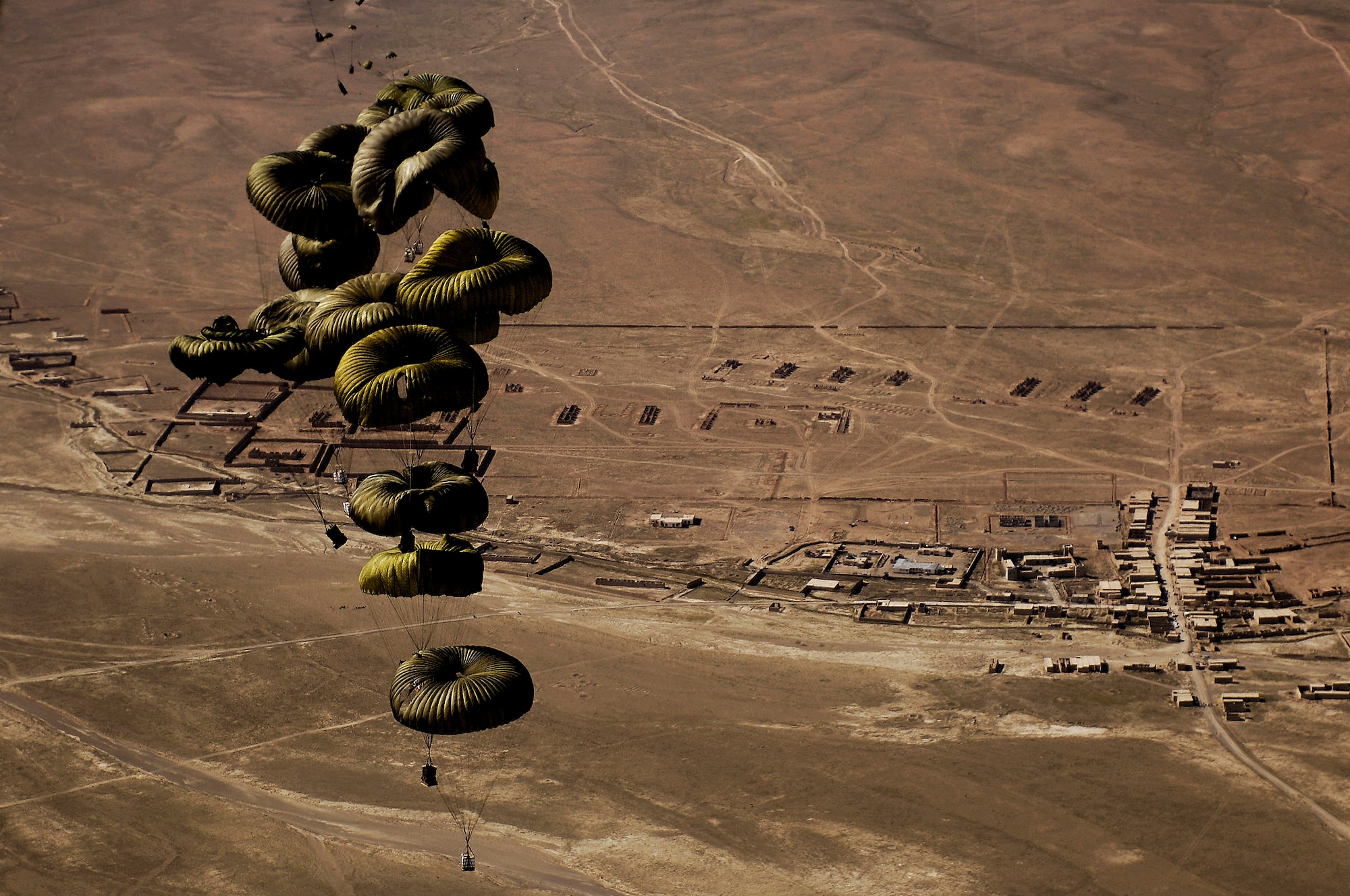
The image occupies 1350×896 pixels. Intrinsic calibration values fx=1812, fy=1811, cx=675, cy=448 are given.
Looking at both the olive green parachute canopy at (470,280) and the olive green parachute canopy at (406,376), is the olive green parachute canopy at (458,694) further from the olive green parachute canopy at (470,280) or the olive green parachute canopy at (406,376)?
the olive green parachute canopy at (470,280)

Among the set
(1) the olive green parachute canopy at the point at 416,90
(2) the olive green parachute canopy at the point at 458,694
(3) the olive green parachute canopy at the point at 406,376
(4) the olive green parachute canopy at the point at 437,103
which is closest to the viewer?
(3) the olive green parachute canopy at the point at 406,376

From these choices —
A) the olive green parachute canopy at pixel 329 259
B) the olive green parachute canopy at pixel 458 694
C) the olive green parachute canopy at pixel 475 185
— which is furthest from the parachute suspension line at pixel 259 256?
the olive green parachute canopy at pixel 458 694

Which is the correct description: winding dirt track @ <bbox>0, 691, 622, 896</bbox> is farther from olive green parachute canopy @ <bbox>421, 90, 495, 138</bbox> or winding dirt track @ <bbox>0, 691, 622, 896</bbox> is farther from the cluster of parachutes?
olive green parachute canopy @ <bbox>421, 90, 495, 138</bbox>

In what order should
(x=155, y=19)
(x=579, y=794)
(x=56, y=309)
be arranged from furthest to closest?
(x=155, y=19) < (x=56, y=309) < (x=579, y=794)

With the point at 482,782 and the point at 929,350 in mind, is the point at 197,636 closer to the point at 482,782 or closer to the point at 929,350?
the point at 482,782

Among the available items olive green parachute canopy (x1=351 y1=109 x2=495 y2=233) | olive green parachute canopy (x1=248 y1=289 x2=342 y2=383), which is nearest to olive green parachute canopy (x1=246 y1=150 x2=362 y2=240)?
olive green parachute canopy (x1=351 y1=109 x2=495 y2=233)

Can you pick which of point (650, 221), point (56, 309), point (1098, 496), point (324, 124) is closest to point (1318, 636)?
point (1098, 496)
